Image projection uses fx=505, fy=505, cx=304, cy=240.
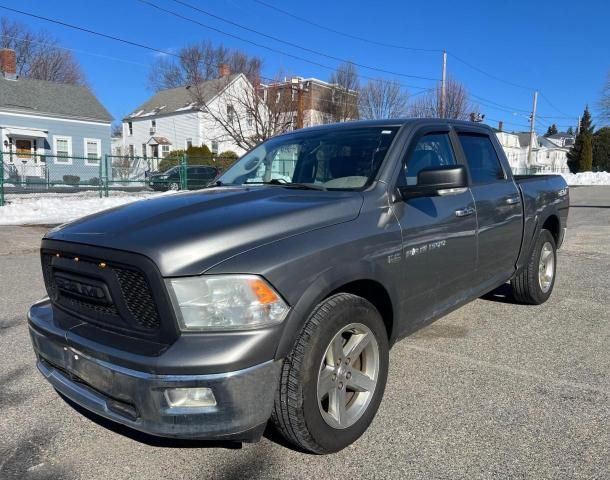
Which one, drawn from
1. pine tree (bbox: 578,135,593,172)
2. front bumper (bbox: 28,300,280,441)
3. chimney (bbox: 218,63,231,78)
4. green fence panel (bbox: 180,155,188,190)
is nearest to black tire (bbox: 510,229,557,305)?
front bumper (bbox: 28,300,280,441)

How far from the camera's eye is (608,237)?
10.7 meters

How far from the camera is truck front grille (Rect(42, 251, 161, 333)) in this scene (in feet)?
7.37

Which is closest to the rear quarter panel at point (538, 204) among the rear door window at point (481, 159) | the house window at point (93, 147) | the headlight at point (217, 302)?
the rear door window at point (481, 159)

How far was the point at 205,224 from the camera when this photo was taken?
95.8 inches

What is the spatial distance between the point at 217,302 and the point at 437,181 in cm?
161

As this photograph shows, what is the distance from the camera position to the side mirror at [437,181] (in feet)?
10.1

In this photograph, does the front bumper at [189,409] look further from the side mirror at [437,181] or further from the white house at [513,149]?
the white house at [513,149]

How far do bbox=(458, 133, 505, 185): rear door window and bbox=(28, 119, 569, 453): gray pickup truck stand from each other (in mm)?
646

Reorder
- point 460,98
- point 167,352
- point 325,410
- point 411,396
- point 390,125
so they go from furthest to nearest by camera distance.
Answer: point 460,98
point 390,125
point 411,396
point 325,410
point 167,352

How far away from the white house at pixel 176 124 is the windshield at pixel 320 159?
3351cm

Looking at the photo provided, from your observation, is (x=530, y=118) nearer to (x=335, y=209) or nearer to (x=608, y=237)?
(x=608, y=237)

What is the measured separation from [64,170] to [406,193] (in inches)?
865

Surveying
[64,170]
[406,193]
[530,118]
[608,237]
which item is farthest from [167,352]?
[530,118]

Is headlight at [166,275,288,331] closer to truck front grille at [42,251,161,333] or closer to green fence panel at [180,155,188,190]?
truck front grille at [42,251,161,333]
